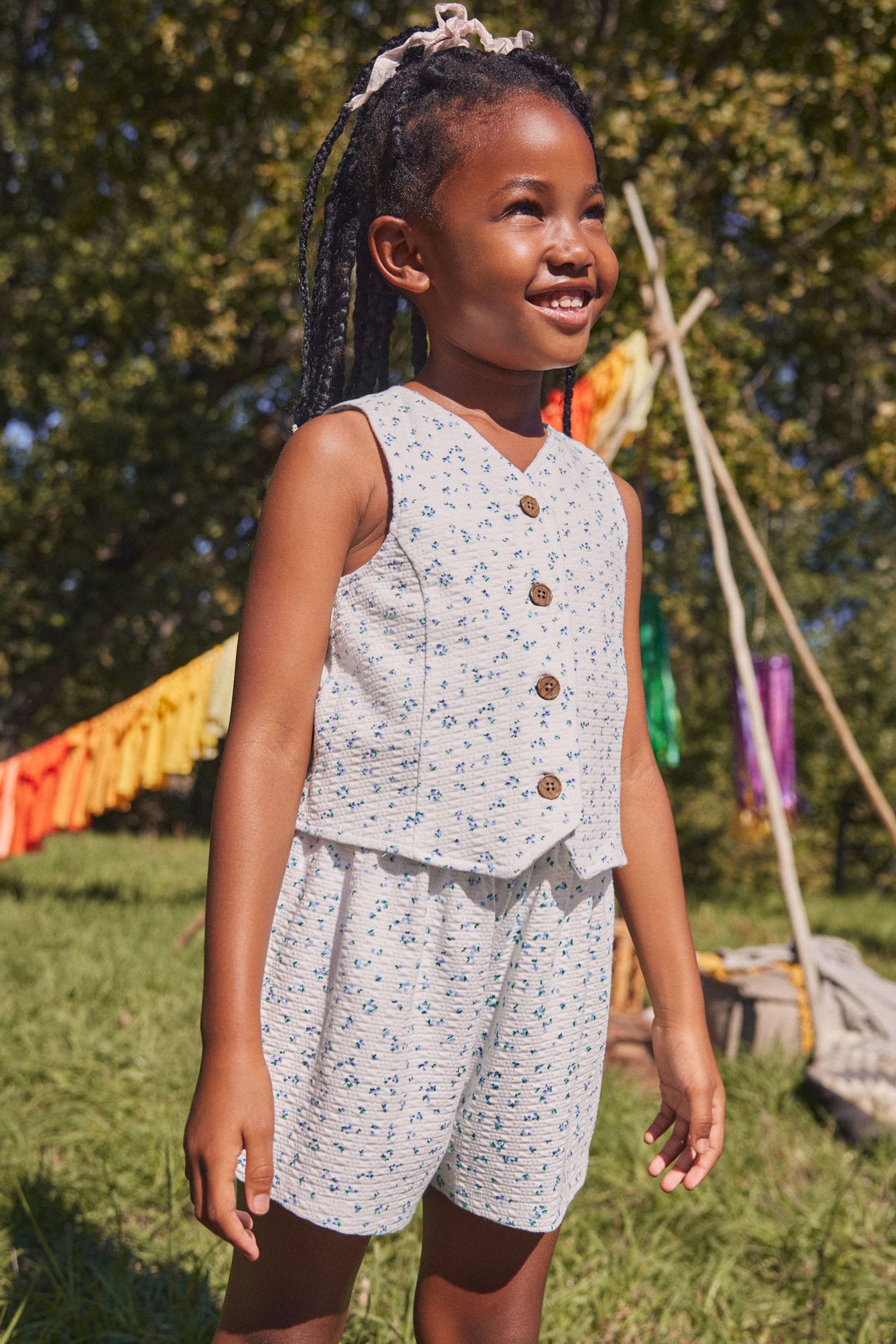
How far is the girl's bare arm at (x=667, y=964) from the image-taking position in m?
1.52

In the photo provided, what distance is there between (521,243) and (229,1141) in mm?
1090

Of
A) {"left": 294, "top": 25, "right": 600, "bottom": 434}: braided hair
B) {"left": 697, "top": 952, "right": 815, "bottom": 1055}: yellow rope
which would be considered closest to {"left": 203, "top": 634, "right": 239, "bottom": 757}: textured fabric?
{"left": 697, "top": 952, "right": 815, "bottom": 1055}: yellow rope

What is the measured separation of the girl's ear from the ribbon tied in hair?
0.77 feet

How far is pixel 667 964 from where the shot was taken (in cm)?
156

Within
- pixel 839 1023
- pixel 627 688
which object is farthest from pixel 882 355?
pixel 627 688

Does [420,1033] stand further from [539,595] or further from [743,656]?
[743,656]

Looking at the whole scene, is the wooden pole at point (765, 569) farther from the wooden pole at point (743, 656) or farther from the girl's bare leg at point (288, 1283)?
the girl's bare leg at point (288, 1283)

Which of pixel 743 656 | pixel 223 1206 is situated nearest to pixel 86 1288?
pixel 223 1206

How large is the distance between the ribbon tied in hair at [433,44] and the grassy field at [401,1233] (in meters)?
2.16

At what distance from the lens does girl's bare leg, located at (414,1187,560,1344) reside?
1.47m

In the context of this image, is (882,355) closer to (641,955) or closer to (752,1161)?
(752,1161)

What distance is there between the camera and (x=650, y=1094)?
3.77 metres

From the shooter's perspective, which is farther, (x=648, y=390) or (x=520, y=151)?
(x=648, y=390)

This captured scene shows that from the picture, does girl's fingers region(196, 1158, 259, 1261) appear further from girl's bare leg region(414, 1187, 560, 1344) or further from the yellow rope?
the yellow rope
